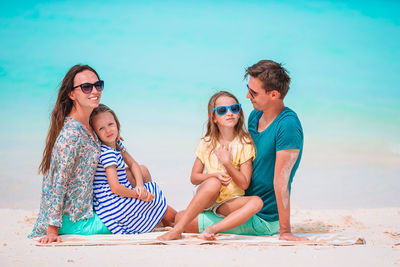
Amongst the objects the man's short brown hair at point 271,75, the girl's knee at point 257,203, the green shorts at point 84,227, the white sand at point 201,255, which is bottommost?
the white sand at point 201,255

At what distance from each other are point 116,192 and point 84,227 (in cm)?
57

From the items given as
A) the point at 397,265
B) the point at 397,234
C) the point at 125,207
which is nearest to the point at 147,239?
the point at 125,207

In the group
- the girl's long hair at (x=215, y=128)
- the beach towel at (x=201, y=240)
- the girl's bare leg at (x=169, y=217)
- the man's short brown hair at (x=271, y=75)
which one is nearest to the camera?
the beach towel at (x=201, y=240)

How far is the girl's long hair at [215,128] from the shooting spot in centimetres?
548

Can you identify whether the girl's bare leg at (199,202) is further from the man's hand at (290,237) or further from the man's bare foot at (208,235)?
the man's hand at (290,237)

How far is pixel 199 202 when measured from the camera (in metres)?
5.05

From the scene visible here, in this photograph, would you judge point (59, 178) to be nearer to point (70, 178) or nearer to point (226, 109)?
point (70, 178)

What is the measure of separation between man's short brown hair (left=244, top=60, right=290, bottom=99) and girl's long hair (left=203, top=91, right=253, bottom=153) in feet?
1.46

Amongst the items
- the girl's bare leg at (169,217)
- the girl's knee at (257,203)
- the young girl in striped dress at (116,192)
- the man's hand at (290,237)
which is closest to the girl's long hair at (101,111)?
the young girl in striped dress at (116,192)

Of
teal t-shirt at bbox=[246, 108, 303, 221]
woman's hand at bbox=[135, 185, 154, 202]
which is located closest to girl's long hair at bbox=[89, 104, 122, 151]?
woman's hand at bbox=[135, 185, 154, 202]

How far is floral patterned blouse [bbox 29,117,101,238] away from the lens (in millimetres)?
5078

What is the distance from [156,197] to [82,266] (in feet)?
5.81

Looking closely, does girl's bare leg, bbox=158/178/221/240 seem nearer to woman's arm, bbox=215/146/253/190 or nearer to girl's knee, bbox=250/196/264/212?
woman's arm, bbox=215/146/253/190

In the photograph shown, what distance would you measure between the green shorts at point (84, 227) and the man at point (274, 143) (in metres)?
1.82
